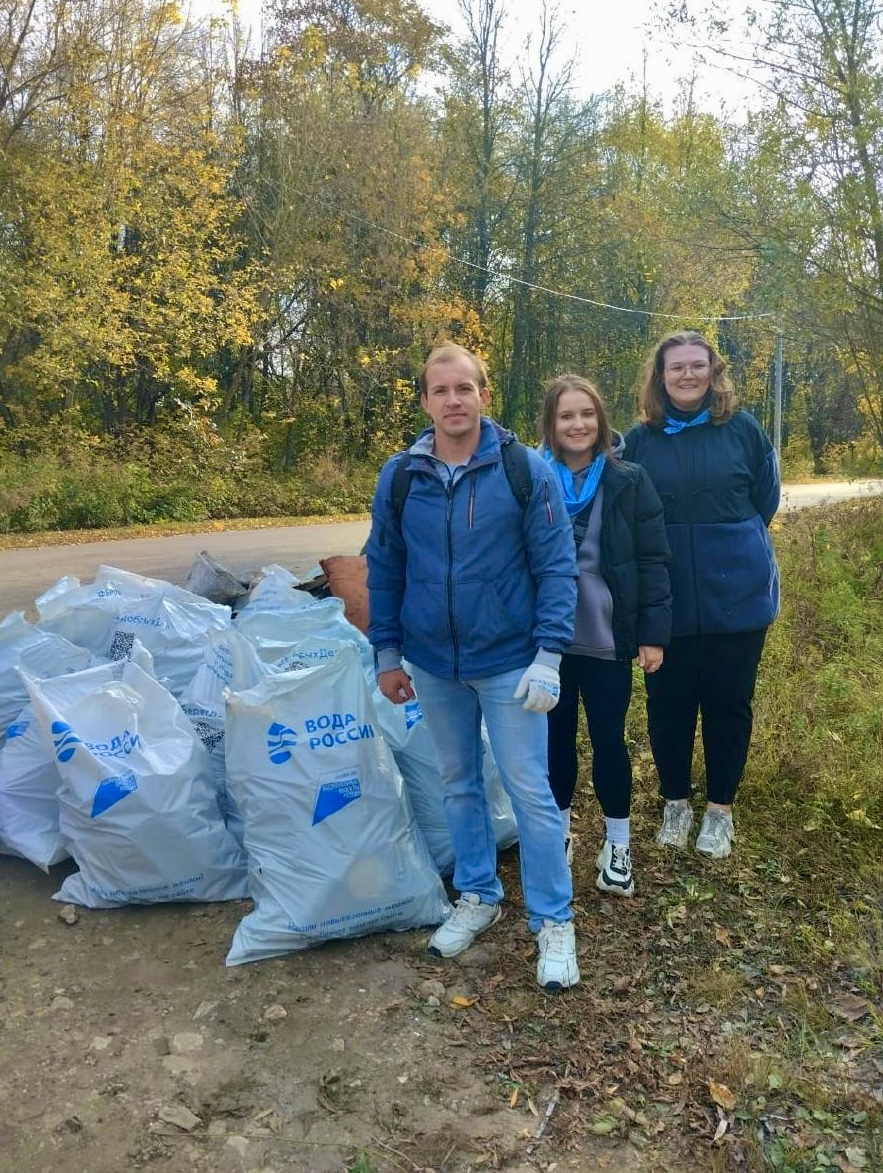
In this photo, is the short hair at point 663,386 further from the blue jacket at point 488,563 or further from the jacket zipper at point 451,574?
the jacket zipper at point 451,574

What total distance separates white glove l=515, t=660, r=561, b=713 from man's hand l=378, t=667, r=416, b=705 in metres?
0.42

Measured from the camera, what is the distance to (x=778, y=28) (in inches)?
288

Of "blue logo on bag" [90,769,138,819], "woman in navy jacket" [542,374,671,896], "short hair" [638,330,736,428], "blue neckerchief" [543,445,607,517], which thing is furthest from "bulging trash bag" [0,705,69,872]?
"short hair" [638,330,736,428]

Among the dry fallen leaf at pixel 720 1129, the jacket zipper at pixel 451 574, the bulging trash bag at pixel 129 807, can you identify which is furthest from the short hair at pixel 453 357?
the dry fallen leaf at pixel 720 1129

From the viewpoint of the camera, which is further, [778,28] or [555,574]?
[778,28]

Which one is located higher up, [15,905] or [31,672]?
[31,672]

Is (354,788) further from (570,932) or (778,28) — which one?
(778,28)

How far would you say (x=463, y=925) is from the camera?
8.78ft

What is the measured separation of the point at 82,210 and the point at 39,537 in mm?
5506

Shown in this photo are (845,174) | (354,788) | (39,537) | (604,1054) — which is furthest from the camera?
(39,537)

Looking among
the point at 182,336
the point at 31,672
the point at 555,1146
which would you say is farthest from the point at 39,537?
the point at 555,1146

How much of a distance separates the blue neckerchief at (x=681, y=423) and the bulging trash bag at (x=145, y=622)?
1954 mm

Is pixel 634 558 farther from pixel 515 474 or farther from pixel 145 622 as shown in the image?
pixel 145 622

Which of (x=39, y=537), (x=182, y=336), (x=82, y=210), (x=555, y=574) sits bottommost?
(x=39, y=537)
